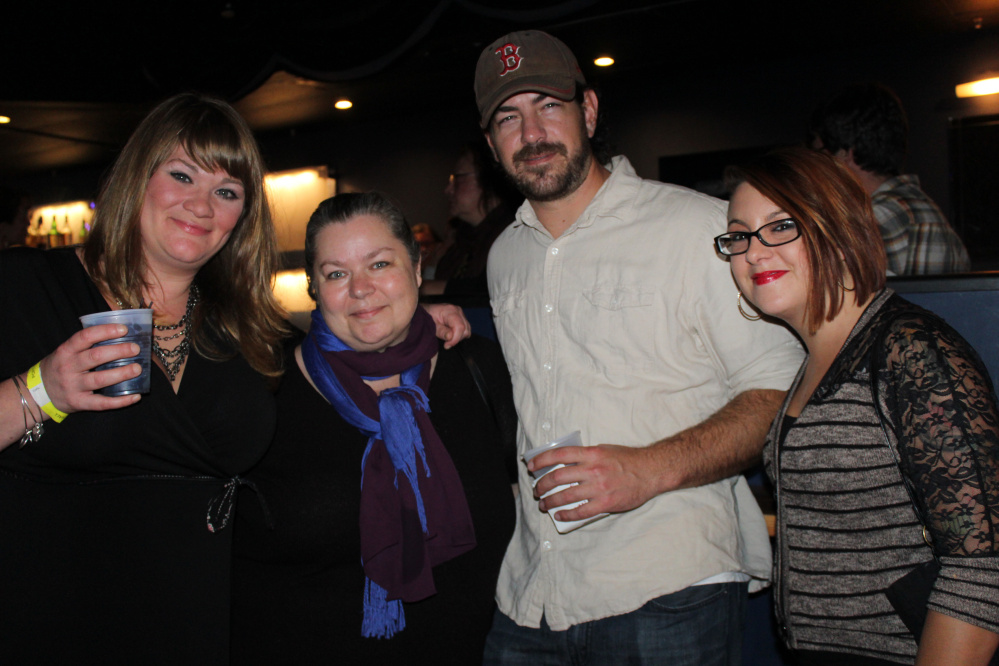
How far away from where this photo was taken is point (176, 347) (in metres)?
1.79

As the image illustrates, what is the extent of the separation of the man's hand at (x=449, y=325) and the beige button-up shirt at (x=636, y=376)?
260mm

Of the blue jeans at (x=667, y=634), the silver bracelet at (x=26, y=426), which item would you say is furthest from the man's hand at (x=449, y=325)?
the silver bracelet at (x=26, y=426)

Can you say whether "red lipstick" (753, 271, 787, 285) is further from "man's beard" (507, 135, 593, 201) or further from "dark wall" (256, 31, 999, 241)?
"dark wall" (256, 31, 999, 241)

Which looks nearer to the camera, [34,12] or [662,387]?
[662,387]

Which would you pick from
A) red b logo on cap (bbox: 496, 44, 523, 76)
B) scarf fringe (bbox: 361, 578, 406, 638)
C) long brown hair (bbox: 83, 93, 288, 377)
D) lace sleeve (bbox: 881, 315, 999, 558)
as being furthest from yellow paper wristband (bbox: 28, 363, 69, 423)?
lace sleeve (bbox: 881, 315, 999, 558)

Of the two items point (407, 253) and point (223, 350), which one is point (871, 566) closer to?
point (407, 253)

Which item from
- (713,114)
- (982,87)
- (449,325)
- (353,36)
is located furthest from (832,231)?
(713,114)

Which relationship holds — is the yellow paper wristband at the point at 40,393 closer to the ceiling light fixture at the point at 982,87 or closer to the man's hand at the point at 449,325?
the man's hand at the point at 449,325

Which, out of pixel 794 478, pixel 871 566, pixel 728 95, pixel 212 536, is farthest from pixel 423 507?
pixel 728 95

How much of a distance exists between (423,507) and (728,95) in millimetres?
6150

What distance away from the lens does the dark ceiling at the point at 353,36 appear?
3439 mm

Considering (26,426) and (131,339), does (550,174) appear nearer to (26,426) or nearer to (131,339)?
(131,339)

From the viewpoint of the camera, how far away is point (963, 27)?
18.9ft

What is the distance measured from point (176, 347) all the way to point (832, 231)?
5.22 ft
